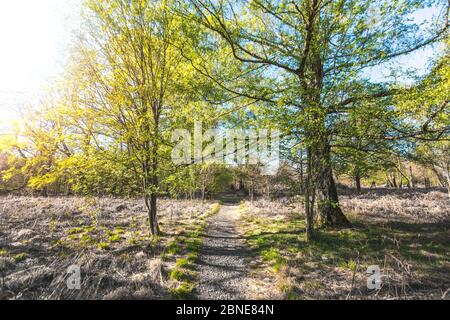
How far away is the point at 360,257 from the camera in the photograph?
5.18m

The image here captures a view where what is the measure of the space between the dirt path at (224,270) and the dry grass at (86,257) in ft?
2.84

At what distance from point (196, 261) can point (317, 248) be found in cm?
370

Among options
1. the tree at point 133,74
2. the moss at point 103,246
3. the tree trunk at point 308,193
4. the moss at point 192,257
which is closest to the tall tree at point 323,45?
the tree trunk at point 308,193

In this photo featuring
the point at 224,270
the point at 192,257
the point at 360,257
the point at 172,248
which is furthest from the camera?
the point at 172,248

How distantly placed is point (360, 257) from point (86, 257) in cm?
719

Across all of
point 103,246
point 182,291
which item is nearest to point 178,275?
point 182,291

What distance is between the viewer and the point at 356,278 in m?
4.20

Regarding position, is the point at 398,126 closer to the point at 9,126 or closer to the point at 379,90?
the point at 379,90

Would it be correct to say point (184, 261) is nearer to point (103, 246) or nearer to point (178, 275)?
point (178, 275)

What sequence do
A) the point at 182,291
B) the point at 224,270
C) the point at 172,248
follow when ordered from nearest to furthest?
the point at 182,291 → the point at 224,270 → the point at 172,248

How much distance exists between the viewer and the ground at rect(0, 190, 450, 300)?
375 centimetres

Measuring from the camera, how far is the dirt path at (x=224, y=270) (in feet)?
13.2

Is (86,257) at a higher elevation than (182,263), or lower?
higher
